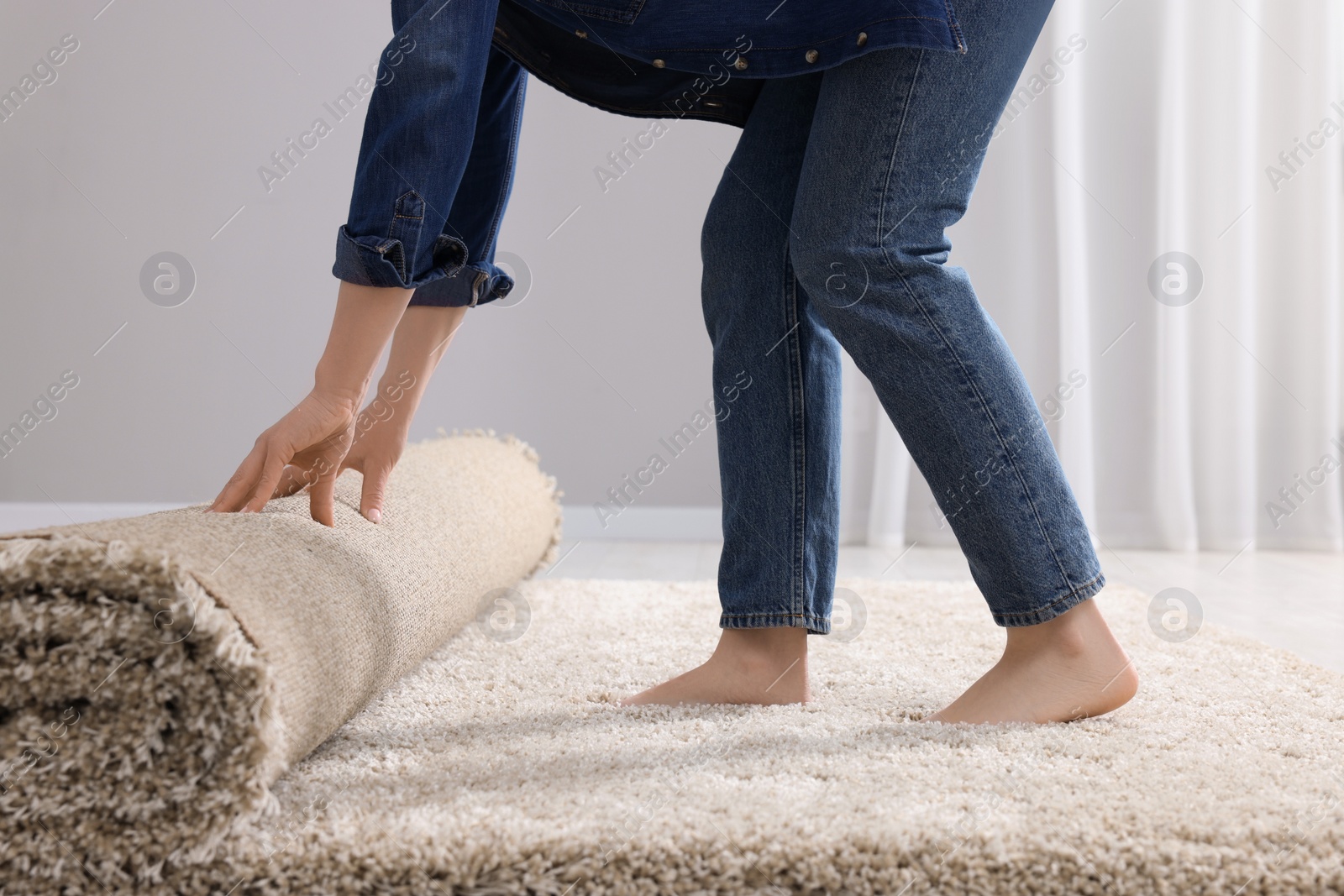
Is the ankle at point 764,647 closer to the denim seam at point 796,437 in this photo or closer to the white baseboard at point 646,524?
the denim seam at point 796,437

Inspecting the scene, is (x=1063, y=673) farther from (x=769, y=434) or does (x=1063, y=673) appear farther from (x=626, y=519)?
(x=626, y=519)

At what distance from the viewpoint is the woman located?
677 millimetres

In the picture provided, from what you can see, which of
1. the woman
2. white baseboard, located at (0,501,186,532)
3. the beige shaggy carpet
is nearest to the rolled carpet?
the beige shaggy carpet

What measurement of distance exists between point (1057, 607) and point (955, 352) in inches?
8.3

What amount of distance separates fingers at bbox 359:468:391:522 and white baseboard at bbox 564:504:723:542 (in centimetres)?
164

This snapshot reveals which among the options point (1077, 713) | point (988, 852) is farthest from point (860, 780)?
point (1077, 713)

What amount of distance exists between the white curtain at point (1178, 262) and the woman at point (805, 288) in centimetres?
162

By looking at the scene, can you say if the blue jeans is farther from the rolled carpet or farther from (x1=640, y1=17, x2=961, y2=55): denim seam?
the rolled carpet

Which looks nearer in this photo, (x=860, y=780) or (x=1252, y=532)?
(x=860, y=780)

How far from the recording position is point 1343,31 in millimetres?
2312

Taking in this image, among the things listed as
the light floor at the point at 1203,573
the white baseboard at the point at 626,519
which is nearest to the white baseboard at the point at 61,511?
the white baseboard at the point at 626,519

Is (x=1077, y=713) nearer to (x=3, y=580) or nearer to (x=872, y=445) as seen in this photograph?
(x=3, y=580)

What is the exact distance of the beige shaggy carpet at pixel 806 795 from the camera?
1.64 ft

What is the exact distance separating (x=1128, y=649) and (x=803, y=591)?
19.2 inches
